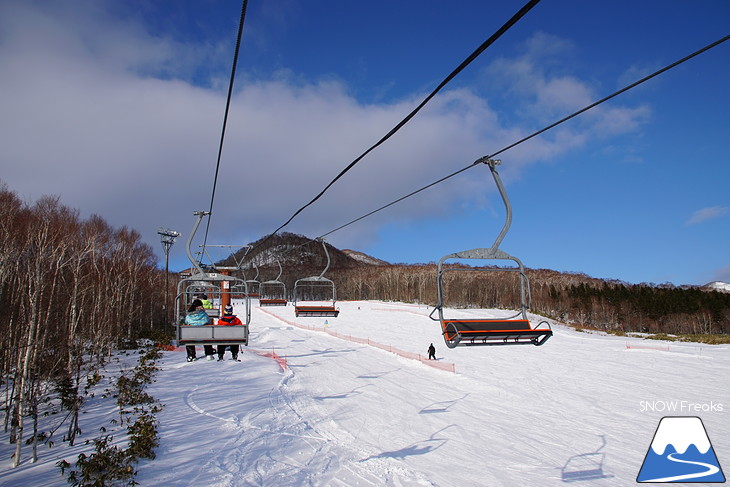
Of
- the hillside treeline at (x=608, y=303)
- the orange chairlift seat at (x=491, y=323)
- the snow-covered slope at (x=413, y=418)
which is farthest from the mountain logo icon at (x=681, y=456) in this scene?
the hillside treeline at (x=608, y=303)

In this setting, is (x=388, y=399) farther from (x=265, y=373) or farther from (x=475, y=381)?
(x=265, y=373)

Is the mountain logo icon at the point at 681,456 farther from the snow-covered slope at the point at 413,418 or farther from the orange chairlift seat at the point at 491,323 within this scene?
the orange chairlift seat at the point at 491,323

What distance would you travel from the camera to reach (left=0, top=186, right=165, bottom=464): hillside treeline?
18.6m

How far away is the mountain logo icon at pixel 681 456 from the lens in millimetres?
16922

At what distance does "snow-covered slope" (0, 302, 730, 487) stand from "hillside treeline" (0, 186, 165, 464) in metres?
2.52

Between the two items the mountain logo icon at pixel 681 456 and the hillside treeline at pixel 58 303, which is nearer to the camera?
the mountain logo icon at pixel 681 456

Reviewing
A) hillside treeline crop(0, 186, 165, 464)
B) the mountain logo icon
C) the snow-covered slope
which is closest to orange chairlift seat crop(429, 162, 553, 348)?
the snow-covered slope

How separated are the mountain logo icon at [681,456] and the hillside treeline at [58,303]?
73.2 ft
